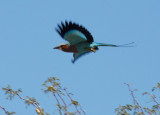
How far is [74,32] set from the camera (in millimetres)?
8227

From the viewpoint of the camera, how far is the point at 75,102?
18.8ft

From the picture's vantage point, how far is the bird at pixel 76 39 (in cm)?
820

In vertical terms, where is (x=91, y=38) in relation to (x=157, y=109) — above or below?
above

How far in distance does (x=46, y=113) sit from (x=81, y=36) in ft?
9.80

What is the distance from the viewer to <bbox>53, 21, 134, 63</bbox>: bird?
820 centimetres

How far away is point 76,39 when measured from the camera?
8312mm

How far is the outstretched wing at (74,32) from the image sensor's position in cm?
820

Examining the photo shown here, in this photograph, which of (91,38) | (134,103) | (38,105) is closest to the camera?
(38,105)

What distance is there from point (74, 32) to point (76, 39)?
0.17m

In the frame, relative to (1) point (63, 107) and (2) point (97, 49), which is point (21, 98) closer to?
(1) point (63, 107)

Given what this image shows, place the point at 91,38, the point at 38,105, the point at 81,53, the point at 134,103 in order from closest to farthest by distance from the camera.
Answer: the point at 38,105
the point at 134,103
the point at 91,38
the point at 81,53

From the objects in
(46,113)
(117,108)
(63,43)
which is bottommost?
(46,113)

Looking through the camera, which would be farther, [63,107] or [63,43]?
[63,43]

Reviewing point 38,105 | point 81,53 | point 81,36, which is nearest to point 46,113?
point 38,105
